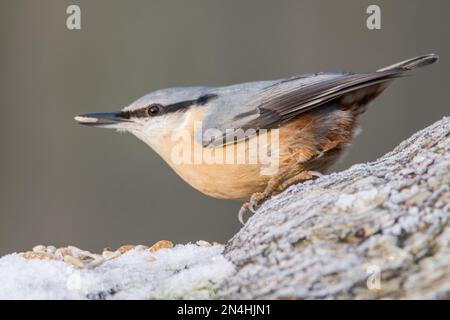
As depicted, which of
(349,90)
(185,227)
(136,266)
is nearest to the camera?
(136,266)

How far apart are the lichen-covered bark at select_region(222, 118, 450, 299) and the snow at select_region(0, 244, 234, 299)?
0.09m

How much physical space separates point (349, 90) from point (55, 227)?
353cm

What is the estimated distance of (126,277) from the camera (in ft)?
7.47

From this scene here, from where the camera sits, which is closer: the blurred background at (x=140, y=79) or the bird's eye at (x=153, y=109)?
the bird's eye at (x=153, y=109)

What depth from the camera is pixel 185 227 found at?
5.76 meters

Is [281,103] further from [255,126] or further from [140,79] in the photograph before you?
[140,79]

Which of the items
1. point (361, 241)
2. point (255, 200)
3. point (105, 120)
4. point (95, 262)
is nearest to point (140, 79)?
point (105, 120)

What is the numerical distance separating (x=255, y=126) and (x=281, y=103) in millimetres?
174

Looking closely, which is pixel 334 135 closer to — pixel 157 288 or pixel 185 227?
pixel 157 288

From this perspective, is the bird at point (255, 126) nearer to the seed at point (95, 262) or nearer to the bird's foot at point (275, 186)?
the bird's foot at point (275, 186)

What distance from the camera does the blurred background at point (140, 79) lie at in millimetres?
5895

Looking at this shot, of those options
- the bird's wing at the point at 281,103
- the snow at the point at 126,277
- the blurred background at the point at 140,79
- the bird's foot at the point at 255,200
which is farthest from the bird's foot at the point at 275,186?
the blurred background at the point at 140,79

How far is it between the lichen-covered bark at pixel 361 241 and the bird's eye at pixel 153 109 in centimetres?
118
